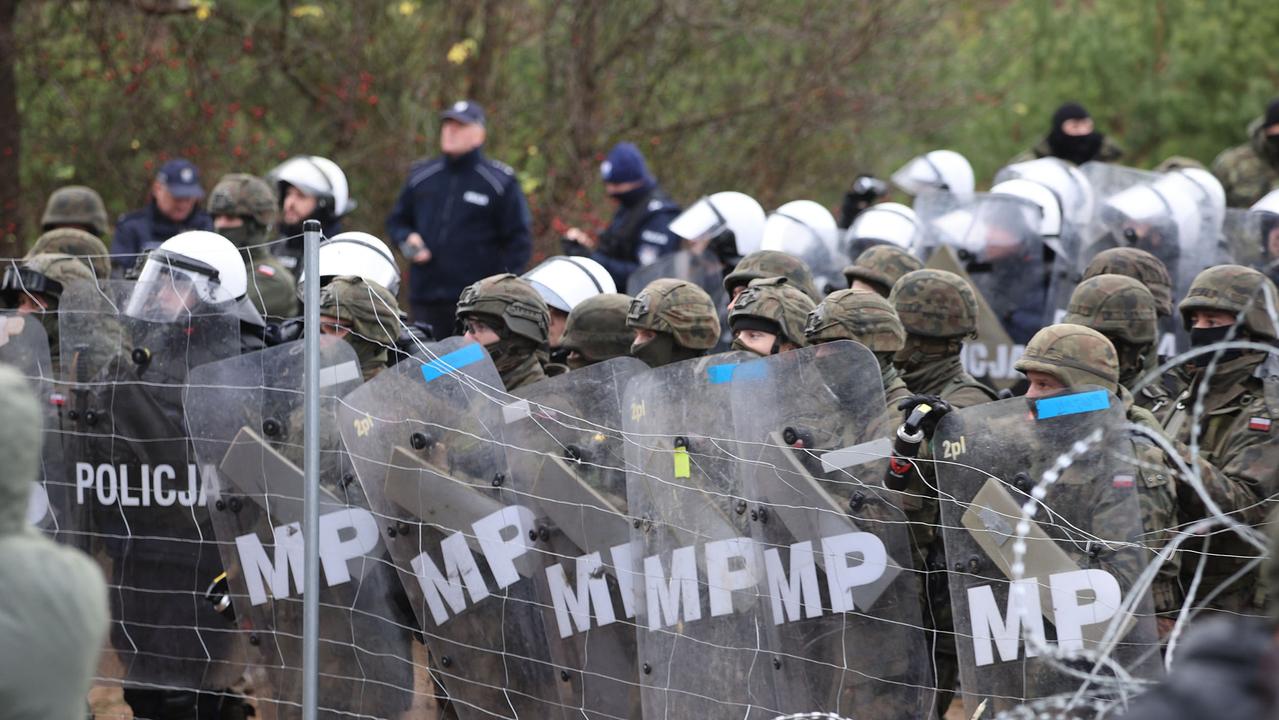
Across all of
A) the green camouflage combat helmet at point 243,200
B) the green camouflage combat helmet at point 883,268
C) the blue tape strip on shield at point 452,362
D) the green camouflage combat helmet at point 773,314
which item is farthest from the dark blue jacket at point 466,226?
the blue tape strip on shield at point 452,362

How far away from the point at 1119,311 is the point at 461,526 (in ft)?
8.41

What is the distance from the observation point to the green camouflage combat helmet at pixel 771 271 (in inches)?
278

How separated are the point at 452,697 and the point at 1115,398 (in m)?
2.14

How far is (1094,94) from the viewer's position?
690 inches

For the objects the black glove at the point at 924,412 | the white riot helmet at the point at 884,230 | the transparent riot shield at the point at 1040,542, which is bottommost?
the transparent riot shield at the point at 1040,542

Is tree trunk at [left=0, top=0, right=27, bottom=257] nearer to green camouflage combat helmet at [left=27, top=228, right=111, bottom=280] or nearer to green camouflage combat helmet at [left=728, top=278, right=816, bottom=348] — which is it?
green camouflage combat helmet at [left=27, top=228, right=111, bottom=280]

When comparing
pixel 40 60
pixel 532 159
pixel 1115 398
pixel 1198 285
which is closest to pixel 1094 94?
pixel 532 159

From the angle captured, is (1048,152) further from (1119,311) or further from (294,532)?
A: (294,532)

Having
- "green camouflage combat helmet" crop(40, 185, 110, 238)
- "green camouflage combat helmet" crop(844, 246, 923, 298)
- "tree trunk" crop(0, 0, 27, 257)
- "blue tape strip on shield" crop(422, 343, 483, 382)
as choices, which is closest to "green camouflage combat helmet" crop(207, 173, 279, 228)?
"green camouflage combat helmet" crop(40, 185, 110, 238)

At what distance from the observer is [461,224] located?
9.07 meters

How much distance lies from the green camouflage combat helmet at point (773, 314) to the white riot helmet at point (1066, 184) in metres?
3.64

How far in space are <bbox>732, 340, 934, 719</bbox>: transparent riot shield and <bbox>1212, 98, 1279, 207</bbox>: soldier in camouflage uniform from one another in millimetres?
6512

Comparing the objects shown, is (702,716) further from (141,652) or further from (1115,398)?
(141,652)

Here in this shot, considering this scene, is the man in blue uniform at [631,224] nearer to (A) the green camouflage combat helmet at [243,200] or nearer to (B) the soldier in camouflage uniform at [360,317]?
(A) the green camouflage combat helmet at [243,200]
